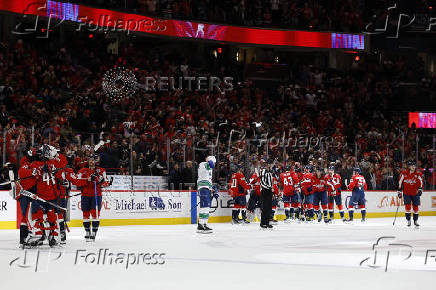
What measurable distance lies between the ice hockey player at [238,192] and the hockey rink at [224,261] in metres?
3.94

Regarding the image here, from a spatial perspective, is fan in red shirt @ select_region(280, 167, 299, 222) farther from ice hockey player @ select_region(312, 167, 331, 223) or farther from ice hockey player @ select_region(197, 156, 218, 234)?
ice hockey player @ select_region(197, 156, 218, 234)

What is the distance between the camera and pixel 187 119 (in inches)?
1149

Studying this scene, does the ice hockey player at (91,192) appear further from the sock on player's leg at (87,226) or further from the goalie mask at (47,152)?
the goalie mask at (47,152)

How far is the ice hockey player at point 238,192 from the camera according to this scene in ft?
77.5

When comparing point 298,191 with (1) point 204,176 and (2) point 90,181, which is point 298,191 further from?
(2) point 90,181

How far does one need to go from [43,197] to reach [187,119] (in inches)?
591

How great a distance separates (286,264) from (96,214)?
582 cm

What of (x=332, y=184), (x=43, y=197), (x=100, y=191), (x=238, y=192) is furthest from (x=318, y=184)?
(x=43, y=197)

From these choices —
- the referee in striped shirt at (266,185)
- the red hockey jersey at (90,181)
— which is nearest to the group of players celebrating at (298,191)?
the referee in striped shirt at (266,185)

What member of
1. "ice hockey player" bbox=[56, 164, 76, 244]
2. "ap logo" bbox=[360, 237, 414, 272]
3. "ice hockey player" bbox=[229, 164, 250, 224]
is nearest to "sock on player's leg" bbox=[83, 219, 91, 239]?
"ice hockey player" bbox=[56, 164, 76, 244]

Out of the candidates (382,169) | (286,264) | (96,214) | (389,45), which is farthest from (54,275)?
(389,45)

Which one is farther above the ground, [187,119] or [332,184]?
[187,119]

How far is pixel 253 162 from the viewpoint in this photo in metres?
24.5

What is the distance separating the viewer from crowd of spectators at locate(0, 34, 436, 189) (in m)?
23.2
